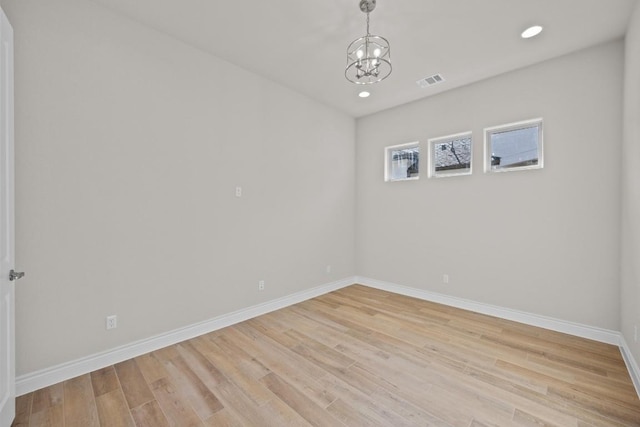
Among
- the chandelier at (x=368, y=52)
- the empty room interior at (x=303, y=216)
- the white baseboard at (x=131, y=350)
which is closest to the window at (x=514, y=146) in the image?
the empty room interior at (x=303, y=216)

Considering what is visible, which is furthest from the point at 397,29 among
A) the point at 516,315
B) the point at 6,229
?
the point at 516,315

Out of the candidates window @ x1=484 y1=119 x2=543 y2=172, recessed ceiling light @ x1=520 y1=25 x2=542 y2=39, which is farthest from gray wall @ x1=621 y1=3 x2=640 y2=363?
window @ x1=484 y1=119 x2=543 y2=172

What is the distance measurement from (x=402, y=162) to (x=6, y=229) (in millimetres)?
4561

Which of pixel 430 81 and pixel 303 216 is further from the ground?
pixel 430 81

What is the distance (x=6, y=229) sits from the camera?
5.53ft

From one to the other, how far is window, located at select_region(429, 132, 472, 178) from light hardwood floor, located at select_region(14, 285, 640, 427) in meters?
2.12

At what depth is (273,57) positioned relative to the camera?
3.18 metres

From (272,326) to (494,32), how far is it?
385 centimetres

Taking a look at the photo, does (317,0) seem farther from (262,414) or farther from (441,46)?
(262,414)

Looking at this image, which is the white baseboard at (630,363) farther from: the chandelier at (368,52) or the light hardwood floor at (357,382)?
the chandelier at (368,52)

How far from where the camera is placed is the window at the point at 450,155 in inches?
154

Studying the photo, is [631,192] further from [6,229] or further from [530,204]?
[6,229]

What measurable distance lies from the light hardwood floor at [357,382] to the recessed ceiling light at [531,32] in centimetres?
308

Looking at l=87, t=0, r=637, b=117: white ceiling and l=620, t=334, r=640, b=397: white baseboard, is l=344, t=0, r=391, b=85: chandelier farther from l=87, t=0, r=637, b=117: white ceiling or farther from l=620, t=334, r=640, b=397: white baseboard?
l=620, t=334, r=640, b=397: white baseboard
